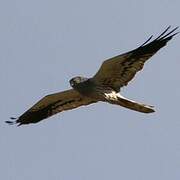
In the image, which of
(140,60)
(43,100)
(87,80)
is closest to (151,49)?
(140,60)

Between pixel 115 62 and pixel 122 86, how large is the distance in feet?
2.06

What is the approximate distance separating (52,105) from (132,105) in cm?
256

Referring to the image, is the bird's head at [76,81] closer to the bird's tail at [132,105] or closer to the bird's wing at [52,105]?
the bird's wing at [52,105]

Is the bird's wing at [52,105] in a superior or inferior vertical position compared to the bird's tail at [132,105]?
superior

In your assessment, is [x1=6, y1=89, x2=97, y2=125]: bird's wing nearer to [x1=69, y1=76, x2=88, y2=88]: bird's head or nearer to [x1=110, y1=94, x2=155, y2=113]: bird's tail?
[x1=69, y1=76, x2=88, y2=88]: bird's head

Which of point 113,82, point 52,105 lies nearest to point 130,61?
point 113,82

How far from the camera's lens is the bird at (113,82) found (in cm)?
1914

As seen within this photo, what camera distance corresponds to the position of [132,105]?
19.0 m

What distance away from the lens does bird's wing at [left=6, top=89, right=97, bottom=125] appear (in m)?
20.4

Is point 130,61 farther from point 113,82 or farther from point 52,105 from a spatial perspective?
point 52,105

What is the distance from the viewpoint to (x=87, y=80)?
1988 centimetres

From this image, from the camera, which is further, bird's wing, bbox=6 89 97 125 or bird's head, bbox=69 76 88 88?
bird's wing, bbox=6 89 97 125

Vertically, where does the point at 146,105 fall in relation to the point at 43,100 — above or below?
below

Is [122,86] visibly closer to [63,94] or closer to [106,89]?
[106,89]
